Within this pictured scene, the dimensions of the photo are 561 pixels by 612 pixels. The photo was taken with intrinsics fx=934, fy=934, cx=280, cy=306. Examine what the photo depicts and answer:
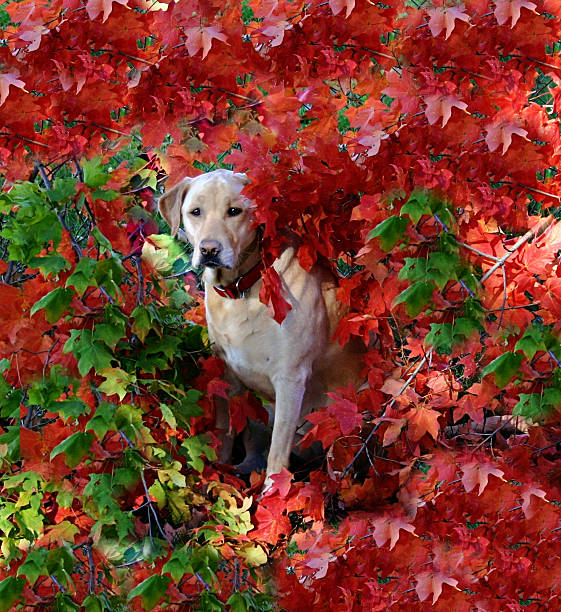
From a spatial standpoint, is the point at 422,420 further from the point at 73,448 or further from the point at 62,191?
the point at 62,191

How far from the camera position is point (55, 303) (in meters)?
2.40

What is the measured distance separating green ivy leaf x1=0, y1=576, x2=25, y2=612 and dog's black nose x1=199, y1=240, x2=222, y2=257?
3.56 ft

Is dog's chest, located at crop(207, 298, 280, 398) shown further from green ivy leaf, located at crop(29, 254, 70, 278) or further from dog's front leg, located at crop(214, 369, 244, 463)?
green ivy leaf, located at crop(29, 254, 70, 278)

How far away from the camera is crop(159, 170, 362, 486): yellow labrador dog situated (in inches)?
118

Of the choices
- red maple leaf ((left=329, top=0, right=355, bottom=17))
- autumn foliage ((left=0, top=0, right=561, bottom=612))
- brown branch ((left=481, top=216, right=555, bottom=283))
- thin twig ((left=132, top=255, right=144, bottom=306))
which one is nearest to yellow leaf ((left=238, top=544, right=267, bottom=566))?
autumn foliage ((left=0, top=0, right=561, bottom=612))

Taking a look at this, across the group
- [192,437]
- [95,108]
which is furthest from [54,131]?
[192,437]

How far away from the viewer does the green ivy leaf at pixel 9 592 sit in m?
2.44

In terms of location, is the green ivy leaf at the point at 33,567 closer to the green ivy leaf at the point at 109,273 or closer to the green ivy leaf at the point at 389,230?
the green ivy leaf at the point at 109,273

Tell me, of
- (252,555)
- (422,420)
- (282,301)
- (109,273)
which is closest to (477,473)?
(422,420)

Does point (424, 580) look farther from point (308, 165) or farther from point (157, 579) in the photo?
point (308, 165)

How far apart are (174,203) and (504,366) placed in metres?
1.26

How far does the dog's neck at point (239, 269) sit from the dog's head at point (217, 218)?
0.18 feet

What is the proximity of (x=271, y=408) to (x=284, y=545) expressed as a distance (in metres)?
0.64

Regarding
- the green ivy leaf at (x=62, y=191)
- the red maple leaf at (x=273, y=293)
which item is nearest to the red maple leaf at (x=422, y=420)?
the red maple leaf at (x=273, y=293)
